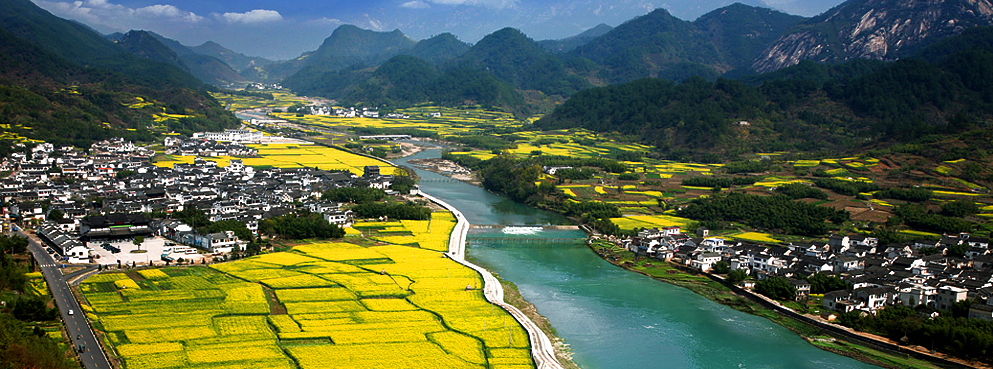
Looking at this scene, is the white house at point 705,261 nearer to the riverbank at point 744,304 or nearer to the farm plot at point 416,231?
the riverbank at point 744,304

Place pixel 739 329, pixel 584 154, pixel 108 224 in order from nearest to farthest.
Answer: pixel 739 329
pixel 108 224
pixel 584 154

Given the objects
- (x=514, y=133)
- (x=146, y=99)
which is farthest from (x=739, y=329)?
(x=146, y=99)

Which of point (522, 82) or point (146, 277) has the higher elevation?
point (522, 82)

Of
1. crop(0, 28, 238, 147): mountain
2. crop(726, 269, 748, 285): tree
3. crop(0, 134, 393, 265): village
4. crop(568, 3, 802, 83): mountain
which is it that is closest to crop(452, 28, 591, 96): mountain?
crop(568, 3, 802, 83): mountain

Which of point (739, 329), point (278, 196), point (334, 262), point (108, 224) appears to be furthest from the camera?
point (278, 196)

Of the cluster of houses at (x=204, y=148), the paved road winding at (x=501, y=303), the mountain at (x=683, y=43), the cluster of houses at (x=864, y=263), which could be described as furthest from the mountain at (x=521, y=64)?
the cluster of houses at (x=864, y=263)

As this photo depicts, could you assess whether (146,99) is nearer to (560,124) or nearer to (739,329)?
(560,124)

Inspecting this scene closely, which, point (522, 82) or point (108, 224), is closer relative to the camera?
point (108, 224)
